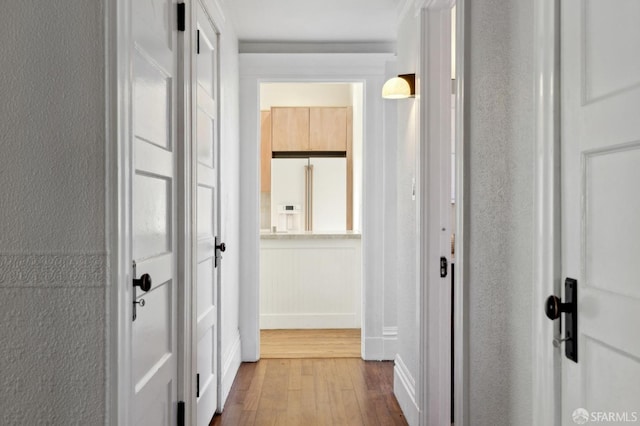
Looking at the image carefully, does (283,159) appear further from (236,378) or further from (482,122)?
(482,122)

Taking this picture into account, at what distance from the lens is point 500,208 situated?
1607 millimetres

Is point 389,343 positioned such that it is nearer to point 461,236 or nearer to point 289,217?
point 461,236

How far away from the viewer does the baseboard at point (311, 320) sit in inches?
201

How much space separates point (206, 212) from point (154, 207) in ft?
3.25

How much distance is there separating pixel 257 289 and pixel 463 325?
2.55 m

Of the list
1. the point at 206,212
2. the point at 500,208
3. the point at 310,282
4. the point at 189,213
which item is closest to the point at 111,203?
the point at 189,213

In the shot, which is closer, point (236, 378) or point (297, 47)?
point (236, 378)

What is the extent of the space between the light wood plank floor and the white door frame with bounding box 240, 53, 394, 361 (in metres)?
0.24

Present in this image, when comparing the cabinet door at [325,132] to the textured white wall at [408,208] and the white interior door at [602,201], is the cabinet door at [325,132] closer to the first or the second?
the textured white wall at [408,208]

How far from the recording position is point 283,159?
647cm

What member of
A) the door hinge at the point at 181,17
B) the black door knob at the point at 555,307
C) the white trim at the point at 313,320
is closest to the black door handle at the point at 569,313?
the black door knob at the point at 555,307

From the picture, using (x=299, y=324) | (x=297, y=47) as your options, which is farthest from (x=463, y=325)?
(x=299, y=324)

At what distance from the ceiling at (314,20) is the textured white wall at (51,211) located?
212 centimetres

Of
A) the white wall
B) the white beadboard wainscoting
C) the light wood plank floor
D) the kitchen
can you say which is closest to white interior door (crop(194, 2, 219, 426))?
the light wood plank floor
